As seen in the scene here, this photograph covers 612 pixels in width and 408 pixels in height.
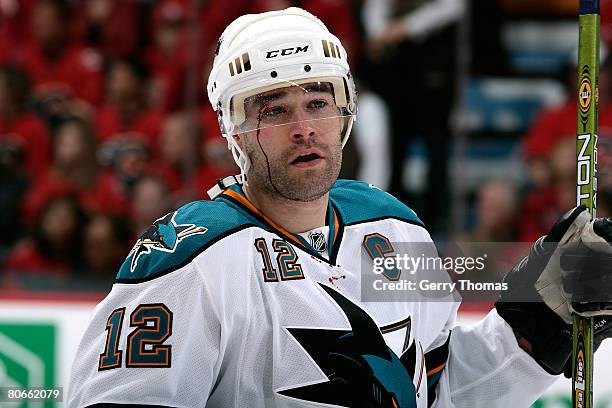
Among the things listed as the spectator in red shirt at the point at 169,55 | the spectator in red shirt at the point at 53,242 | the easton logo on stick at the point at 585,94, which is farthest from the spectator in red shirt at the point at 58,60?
the easton logo on stick at the point at 585,94

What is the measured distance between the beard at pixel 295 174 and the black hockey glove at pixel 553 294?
0.37 metres

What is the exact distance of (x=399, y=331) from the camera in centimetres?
187

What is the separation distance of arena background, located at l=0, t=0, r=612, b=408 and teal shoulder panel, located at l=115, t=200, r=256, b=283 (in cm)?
179

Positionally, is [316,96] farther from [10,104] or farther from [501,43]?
[10,104]

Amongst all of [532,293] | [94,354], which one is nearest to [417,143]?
[532,293]

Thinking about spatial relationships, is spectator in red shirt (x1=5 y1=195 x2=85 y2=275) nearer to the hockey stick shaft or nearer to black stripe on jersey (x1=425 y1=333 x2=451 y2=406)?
black stripe on jersey (x1=425 y1=333 x2=451 y2=406)

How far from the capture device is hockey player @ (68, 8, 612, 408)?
170 centimetres

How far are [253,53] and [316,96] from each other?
0.13 m

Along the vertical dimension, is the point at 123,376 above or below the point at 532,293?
below

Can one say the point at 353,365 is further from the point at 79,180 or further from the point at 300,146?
the point at 79,180

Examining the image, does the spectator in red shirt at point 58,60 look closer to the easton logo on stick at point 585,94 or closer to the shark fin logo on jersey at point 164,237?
the shark fin logo on jersey at point 164,237

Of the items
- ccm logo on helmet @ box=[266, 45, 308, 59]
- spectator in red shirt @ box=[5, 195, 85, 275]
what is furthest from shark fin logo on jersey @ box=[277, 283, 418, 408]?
spectator in red shirt @ box=[5, 195, 85, 275]

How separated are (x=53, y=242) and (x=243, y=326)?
251 centimetres

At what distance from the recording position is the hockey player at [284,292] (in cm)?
170
